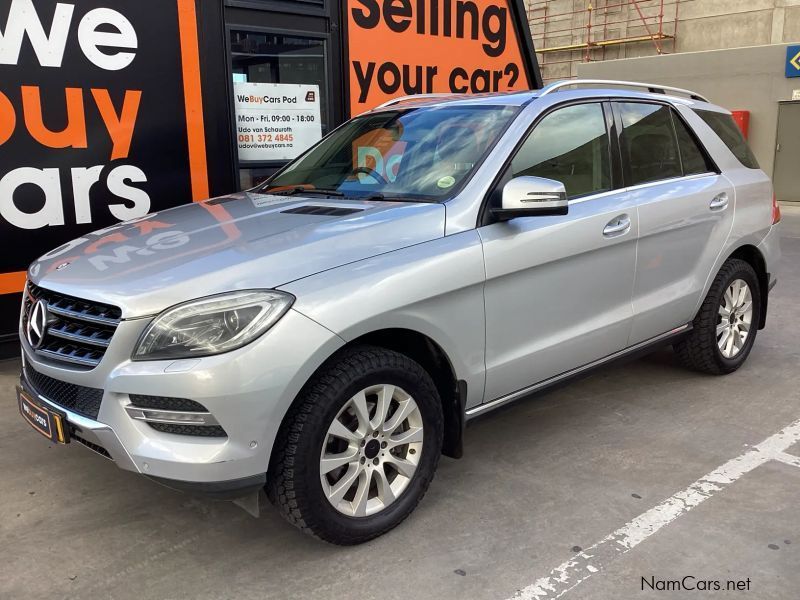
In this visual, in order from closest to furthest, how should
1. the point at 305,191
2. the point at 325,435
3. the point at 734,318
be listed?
the point at 325,435 < the point at 305,191 < the point at 734,318

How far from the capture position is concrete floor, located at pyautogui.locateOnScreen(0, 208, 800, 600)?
8.96ft

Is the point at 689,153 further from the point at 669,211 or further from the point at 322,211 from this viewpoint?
the point at 322,211

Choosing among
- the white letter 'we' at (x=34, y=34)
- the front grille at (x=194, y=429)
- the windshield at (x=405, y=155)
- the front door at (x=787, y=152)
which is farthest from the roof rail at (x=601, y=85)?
the front door at (x=787, y=152)

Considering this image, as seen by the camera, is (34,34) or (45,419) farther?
(34,34)

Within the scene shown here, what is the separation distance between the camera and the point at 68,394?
108 inches

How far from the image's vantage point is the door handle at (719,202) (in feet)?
14.4

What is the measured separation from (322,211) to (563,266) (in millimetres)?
1150

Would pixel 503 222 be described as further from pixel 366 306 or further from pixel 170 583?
pixel 170 583

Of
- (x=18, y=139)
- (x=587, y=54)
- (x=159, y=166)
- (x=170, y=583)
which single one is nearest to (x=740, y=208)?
(x=170, y=583)

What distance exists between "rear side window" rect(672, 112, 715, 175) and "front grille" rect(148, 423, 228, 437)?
3.20 meters

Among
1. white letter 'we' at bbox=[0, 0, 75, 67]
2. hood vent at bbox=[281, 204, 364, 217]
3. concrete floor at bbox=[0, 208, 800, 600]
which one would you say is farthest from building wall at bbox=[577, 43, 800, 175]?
hood vent at bbox=[281, 204, 364, 217]

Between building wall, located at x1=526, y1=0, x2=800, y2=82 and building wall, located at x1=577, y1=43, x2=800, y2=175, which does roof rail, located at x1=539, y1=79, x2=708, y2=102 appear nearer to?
building wall, located at x1=577, y1=43, x2=800, y2=175

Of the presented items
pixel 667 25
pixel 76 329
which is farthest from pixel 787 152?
pixel 76 329

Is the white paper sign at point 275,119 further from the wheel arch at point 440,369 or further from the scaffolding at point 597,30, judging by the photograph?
the scaffolding at point 597,30
